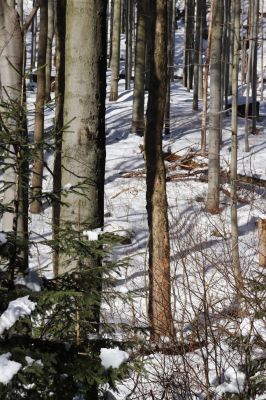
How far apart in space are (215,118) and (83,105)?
8.56m

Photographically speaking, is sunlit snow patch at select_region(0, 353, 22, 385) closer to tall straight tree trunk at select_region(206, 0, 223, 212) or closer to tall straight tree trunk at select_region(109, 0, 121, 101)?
tall straight tree trunk at select_region(206, 0, 223, 212)

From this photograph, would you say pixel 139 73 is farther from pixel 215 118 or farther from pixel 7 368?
pixel 7 368

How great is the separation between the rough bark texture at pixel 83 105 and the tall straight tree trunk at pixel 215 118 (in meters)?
8.22

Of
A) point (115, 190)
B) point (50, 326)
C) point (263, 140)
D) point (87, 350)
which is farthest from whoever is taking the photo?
point (263, 140)

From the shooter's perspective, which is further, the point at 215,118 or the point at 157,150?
the point at 215,118

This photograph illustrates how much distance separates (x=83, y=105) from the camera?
3.08 meters

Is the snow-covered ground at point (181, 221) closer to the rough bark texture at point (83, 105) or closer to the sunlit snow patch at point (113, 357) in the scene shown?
the rough bark texture at point (83, 105)

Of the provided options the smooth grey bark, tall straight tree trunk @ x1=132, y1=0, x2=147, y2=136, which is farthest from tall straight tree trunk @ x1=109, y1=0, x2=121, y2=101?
the smooth grey bark

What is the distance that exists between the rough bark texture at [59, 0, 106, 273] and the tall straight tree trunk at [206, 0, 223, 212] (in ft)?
27.0

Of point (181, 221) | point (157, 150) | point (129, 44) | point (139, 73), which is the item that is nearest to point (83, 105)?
point (157, 150)

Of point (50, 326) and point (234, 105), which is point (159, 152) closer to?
point (234, 105)

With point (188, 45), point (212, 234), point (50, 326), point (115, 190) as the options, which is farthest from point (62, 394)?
point (188, 45)

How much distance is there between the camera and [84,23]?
10.2 feet

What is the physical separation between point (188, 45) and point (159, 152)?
2098 cm
